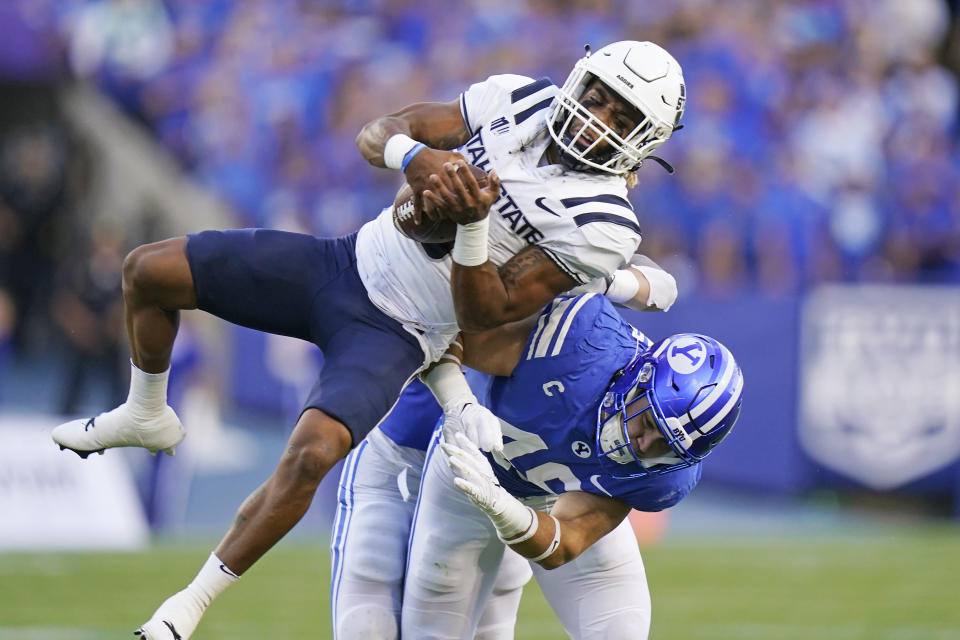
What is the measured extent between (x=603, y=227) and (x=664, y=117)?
37cm

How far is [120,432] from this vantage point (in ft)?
14.5

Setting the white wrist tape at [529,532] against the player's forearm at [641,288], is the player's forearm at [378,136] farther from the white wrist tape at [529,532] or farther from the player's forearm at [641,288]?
the white wrist tape at [529,532]

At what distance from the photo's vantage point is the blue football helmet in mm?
3941

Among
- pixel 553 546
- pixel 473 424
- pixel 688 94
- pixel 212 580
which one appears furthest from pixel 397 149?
pixel 688 94

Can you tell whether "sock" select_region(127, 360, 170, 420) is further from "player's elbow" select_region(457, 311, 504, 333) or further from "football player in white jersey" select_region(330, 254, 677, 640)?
"player's elbow" select_region(457, 311, 504, 333)

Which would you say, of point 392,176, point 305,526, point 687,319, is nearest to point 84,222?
point 392,176

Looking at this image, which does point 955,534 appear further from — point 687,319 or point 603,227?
point 603,227

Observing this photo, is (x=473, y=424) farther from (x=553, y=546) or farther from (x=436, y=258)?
(x=436, y=258)

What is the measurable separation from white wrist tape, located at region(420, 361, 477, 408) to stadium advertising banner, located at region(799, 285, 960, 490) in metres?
6.30

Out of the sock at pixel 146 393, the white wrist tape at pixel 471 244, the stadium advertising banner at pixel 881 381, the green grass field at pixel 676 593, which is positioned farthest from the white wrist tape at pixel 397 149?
the stadium advertising banner at pixel 881 381

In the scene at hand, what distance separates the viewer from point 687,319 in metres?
10.5

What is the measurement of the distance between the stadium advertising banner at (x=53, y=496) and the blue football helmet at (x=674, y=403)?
18.4 feet

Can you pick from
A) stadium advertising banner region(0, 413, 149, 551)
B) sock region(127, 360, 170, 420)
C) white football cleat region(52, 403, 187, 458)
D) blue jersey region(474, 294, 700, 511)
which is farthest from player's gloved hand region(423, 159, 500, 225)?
stadium advertising banner region(0, 413, 149, 551)

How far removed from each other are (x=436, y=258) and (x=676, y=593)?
4166 mm
